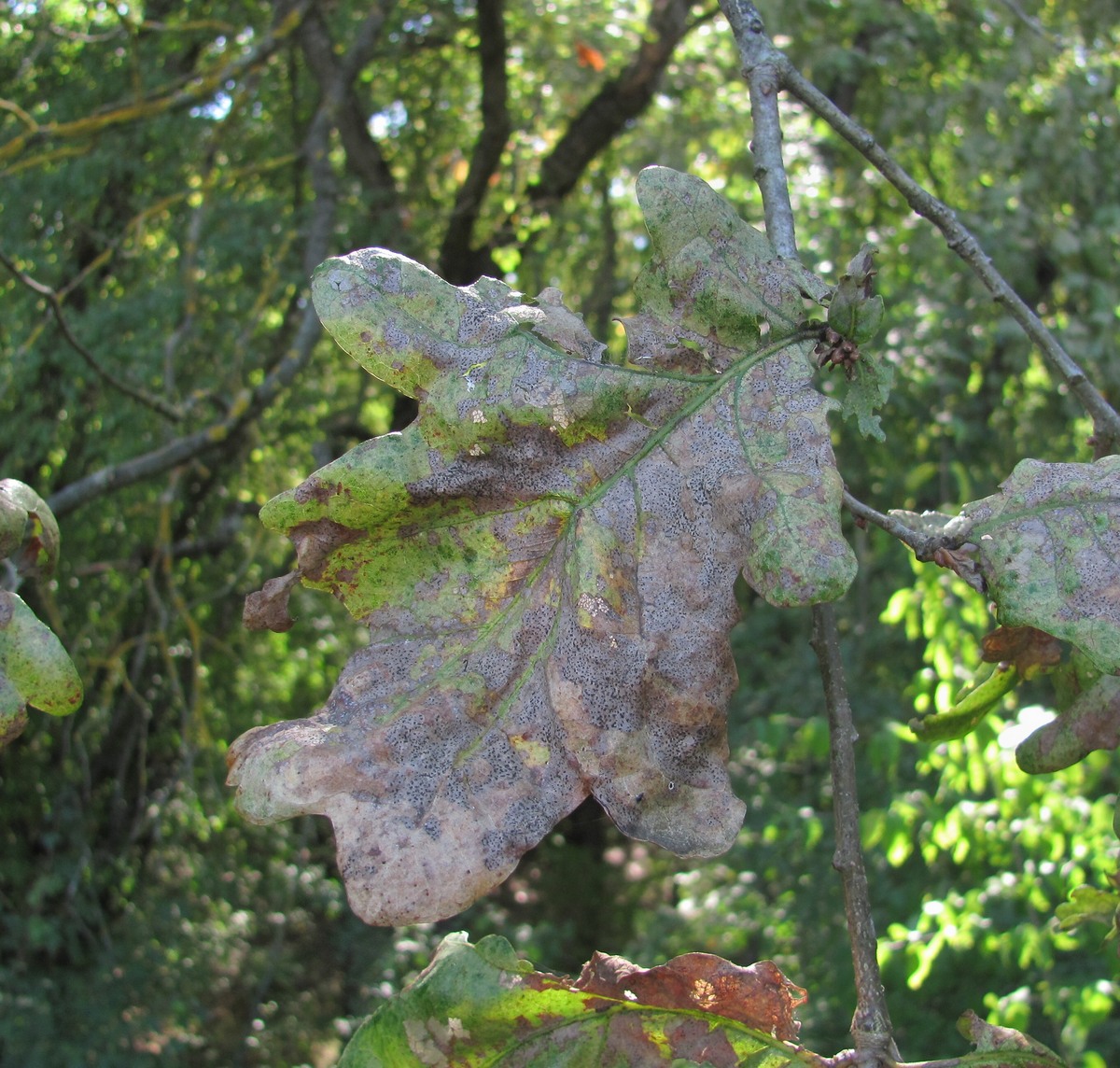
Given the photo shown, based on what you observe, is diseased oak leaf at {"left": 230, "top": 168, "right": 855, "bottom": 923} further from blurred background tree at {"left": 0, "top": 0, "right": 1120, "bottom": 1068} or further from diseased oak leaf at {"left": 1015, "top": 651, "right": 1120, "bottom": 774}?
blurred background tree at {"left": 0, "top": 0, "right": 1120, "bottom": 1068}

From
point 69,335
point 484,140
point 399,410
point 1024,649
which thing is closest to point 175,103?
point 69,335

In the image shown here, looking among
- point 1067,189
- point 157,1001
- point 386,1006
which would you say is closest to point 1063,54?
point 1067,189

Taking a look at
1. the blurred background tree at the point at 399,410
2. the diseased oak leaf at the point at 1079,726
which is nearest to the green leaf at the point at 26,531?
the diseased oak leaf at the point at 1079,726

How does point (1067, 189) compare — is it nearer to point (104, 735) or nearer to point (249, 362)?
point (249, 362)

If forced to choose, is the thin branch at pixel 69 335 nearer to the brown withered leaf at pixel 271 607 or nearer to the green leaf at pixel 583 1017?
the brown withered leaf at pixel 271 607

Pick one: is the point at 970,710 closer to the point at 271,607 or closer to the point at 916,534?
the point at 916,534
